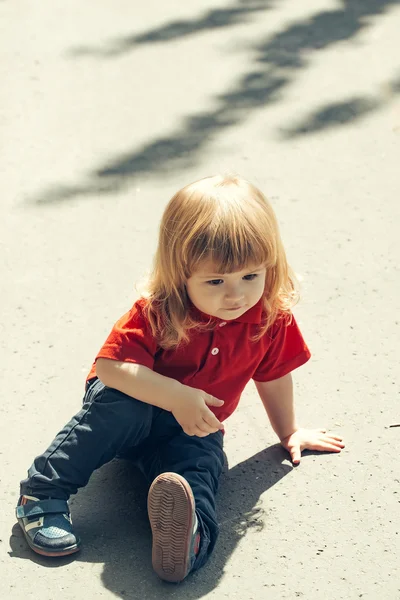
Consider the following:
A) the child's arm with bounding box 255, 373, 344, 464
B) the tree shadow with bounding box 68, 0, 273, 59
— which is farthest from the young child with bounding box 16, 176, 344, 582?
the tree shadow with bounding box 68, 0, 273, 59

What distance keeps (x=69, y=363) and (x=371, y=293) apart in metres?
1.02

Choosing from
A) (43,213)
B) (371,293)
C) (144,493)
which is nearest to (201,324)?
(144,493)

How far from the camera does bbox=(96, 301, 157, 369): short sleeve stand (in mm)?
2205

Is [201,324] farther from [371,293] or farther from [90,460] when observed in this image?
[371,293]

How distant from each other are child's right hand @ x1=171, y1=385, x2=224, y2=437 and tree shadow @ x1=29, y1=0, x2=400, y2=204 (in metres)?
1.78

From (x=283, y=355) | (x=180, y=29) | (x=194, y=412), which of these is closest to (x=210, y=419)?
(x=194, y=412)

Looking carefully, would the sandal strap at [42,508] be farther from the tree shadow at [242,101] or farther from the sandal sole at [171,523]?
the tree shadow at [242,101]

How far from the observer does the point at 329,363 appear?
9.50 ft

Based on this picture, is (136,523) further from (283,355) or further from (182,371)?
(283,355)

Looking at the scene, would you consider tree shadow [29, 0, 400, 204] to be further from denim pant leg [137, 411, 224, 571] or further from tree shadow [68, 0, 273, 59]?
denim pant leg [137, 411, 224, 571]

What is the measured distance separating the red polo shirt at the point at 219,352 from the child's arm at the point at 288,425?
0.06m

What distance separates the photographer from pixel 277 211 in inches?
145

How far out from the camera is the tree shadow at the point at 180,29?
4910mm

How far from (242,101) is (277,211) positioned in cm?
96
